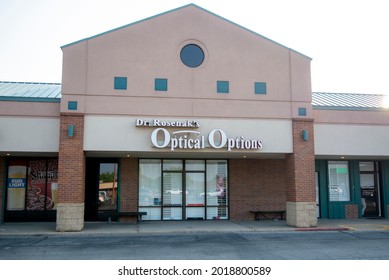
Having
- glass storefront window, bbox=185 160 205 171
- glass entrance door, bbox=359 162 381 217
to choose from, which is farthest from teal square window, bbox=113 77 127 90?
glass entrance door, bbox=359 162 381 217

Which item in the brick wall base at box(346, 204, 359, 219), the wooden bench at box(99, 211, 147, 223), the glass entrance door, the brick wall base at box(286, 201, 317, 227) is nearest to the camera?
the brick wall base at box(286, 201, 317, 227)

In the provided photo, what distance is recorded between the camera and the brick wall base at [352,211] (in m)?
20.9

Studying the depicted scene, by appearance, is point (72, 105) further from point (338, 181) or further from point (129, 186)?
point (338, 181)

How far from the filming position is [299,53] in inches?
697

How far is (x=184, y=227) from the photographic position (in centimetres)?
1688

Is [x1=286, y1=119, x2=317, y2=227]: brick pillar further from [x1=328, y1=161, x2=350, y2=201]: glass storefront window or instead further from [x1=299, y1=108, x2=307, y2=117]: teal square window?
[x1=328, y1=161, x2=350, y2=201]: glass storefront window

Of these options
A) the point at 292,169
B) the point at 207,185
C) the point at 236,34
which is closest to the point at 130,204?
the point at 207,185

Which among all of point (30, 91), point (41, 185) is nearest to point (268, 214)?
point (41, 185)

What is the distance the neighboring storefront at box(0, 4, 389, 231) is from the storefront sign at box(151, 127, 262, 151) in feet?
0.14

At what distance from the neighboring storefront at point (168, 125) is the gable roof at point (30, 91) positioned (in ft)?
0.43

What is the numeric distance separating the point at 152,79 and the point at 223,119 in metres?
3.40

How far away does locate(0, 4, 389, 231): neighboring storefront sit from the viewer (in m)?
16.2

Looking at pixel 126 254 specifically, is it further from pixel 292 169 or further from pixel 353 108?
pixel 353 108

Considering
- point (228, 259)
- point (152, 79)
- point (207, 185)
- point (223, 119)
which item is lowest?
point (228, 259)
